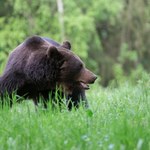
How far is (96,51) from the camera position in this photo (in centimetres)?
2908

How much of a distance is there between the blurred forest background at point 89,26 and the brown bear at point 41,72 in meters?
18.7

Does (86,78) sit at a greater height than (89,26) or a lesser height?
greater

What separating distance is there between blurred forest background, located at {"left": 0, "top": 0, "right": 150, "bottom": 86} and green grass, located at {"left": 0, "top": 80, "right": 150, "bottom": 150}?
20255 millimetres

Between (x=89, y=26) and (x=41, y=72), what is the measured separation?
21101mm

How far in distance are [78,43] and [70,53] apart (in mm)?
20687

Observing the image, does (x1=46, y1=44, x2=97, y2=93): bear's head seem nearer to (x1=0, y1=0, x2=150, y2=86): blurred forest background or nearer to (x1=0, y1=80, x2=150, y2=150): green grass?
(x1=0, y1=80, x2=150, y2=150): green grass

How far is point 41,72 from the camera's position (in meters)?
5.22

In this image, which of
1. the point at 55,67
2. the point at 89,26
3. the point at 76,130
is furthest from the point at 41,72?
the point at 89,26

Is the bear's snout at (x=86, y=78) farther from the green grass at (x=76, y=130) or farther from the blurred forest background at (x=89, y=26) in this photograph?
the blurred forest background at (x=89, y=26)

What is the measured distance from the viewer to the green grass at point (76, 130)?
300cm

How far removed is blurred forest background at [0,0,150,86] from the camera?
2533 cm

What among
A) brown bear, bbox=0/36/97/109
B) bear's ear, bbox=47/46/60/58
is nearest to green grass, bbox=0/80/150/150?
brown bear, bbox=0/36/97/109

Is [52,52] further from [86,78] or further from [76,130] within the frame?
[76,130]

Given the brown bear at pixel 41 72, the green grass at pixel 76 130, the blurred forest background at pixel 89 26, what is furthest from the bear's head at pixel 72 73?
the blurred forest background at pixel 89 26
